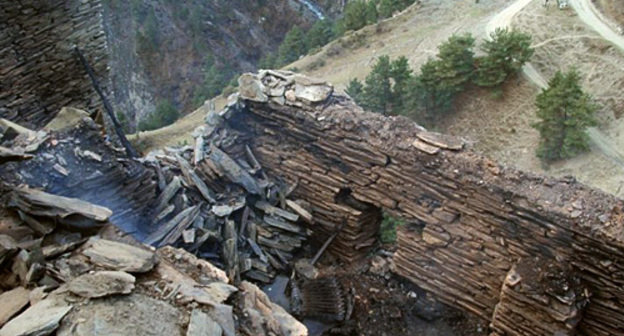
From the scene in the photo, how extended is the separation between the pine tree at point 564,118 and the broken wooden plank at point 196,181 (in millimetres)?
12110

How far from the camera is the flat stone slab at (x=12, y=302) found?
413cm

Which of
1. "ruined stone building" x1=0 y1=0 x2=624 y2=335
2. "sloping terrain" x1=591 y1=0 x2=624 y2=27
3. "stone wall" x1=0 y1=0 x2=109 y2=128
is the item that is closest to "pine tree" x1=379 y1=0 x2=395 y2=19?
"sloping terrain" x1=591 y1=0 x2=624 y2=27

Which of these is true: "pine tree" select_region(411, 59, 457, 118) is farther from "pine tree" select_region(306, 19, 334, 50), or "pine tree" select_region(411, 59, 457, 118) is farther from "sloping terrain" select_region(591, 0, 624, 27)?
"pine tree" select_region(306, 19, 334, 50)

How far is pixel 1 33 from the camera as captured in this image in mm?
8281

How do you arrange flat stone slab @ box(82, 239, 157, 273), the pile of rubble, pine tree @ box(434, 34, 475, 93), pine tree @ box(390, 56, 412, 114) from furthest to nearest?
pine tree @ box(390, 56, 412, 114) < pine tree @ box(434, 34, 475, 93) < flat stone slab @ box(82, 239, 157, 273) < the pile of rubble

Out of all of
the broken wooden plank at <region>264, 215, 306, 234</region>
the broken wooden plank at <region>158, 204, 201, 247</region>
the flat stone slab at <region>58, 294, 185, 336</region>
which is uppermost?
the flat stone slab at <region>58, 294, 185, 336</region>

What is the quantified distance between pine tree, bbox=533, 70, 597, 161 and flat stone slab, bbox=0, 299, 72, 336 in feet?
51.7

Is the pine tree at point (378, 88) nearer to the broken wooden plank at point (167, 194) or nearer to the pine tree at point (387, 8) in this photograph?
the pine tree at point (387, 8)

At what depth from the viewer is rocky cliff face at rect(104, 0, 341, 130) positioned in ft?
138

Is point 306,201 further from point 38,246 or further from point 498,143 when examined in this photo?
point 498,143

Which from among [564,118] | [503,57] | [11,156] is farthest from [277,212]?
[503,57]

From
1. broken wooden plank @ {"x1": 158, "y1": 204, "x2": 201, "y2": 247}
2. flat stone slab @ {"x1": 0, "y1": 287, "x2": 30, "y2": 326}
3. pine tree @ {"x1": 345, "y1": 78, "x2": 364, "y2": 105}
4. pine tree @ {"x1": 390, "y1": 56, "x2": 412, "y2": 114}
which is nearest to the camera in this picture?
flat stone slab @ {"x1": 0, "y1": 287, "x2": 30, "y2": 326}

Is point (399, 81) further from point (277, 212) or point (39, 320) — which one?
point (39, 320)

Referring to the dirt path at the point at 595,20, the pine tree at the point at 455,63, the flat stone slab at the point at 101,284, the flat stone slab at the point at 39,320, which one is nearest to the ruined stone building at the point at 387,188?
the flat stone slab at the point at 101,284
